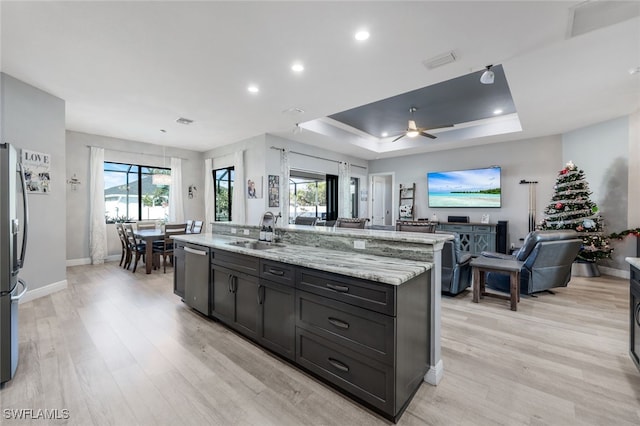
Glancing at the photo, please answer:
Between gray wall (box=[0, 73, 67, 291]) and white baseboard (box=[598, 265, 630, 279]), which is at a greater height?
gray wall (box=[0, 73, 67, 291])

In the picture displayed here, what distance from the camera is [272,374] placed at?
6.86 feet

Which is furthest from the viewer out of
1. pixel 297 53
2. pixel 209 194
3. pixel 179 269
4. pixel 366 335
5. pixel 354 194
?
pixel 354 194

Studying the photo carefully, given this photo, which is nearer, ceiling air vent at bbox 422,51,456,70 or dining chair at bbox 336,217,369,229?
ceiling air vent at bbox 422,51,456,70

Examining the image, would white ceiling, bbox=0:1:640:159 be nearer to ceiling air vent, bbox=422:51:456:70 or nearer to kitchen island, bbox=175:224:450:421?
ceiling air vent, bbox=422:51:456:70

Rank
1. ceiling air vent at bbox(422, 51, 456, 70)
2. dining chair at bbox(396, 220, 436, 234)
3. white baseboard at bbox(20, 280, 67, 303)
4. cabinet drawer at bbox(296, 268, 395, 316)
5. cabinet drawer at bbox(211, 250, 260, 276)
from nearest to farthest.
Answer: cabinet drawer at bbox(296, 268, 395, 316), cabinet drawer at bbox(211, 250, 260, 276), ceiling air vent at bbox(422, 51, 456, 70), white baseboard at bbox(20, 280, 67, 303), dining chair at bbox(396, 220, 436, 234)

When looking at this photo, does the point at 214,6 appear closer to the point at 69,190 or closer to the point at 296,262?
the point at 296,262

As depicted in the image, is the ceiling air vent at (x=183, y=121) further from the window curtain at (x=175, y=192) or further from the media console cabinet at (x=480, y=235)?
the media console cabinet at (x=480, y=235)

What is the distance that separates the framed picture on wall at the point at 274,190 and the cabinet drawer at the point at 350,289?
163 inches

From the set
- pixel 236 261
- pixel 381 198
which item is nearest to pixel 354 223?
pixel 236 261

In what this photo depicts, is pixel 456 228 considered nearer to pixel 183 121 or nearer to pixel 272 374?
pixel 272 374

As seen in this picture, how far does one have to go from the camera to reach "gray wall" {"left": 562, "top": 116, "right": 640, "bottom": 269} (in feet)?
15.6

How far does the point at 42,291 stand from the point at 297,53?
471cm

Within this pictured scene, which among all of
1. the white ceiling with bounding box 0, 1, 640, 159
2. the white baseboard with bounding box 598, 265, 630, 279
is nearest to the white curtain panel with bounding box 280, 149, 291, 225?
the white ceiling with bounding box 0, 1, 640, 159

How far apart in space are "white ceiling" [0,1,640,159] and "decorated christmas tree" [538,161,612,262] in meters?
1.11
